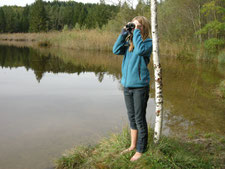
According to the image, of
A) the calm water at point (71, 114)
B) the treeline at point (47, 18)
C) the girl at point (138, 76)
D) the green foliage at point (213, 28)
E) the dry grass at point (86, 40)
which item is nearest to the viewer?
the girl at point (138, 76)

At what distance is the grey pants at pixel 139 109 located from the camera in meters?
2.67

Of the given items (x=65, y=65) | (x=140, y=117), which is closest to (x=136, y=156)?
(x=140, y=117)

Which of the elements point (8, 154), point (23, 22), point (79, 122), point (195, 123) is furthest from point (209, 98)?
point (23, 22)

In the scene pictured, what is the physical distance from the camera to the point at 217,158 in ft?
9.48

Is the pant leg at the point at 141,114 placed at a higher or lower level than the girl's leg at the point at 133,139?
higher

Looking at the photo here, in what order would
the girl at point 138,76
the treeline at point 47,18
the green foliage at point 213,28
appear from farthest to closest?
the treeline at point 47,18 < the green foliage at point 213,28 < the girl at point 138,76

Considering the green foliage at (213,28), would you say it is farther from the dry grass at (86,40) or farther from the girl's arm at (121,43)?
the girl's arm at (121,43)

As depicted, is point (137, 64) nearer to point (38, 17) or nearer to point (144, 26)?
point (144, 26)

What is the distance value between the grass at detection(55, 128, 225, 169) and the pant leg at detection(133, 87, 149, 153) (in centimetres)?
11

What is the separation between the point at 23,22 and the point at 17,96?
53481 mm

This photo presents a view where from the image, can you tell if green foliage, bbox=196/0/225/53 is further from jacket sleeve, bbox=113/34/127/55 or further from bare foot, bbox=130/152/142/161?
bare foot, bbox=130/152/142/161

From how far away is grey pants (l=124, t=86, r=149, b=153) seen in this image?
267cm

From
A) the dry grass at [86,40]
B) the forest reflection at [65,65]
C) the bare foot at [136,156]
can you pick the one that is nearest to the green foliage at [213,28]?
the forest reflection at [65,65]

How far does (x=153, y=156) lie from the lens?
8.53 ft
